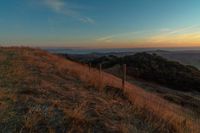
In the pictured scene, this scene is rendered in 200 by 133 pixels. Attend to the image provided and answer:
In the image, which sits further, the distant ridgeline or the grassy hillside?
the distant ridgeline

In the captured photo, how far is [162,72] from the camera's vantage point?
36281 millimetres

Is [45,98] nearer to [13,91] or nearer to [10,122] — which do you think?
[13,91]

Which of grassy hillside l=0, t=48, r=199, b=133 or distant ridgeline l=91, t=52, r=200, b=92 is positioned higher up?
grassy hillside l=0, t=48, r=199, b=133

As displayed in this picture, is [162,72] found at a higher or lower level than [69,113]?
lower

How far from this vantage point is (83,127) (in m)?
5.14

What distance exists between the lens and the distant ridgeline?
1241 inches

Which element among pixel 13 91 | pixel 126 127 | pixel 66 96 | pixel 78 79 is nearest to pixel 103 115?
pixel 126 127

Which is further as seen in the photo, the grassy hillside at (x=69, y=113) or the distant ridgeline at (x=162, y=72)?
the distant ridgeline at (x=162, y=72)

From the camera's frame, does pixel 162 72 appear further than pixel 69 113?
Yes

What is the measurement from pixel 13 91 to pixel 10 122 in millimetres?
2283

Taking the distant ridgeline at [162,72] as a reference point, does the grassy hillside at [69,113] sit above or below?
above

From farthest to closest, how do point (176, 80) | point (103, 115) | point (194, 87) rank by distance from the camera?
point (176, 80), point (194, 87), point (103, 115)

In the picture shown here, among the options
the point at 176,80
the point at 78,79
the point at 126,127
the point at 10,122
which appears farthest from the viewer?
the point at 176,80

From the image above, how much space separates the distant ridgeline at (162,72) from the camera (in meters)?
31.5
